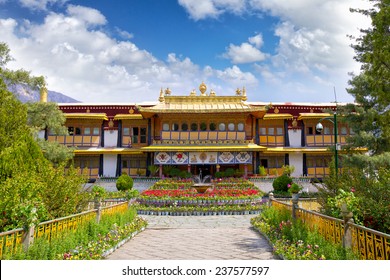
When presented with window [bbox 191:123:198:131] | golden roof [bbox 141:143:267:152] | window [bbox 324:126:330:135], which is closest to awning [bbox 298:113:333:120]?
window [bbox 324:126:330:135]

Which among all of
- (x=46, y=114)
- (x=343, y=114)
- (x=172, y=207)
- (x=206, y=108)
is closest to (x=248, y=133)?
(x=206, y=108)

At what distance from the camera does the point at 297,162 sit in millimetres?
31016

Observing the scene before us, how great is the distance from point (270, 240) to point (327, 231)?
212cm

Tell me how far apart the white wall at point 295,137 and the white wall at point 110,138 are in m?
17.1

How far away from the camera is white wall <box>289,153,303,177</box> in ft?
102

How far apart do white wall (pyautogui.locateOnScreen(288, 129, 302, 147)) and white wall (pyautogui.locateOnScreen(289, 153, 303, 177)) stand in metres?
1.07

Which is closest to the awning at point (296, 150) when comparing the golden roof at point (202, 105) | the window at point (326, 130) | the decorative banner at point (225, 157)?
the window at point (326, 130)

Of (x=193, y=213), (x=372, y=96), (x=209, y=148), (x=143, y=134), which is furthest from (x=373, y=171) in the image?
(x=143, y=134)

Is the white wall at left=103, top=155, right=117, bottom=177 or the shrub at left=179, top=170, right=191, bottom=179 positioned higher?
the white wall at left=103, top=155, right=117, bottom=177

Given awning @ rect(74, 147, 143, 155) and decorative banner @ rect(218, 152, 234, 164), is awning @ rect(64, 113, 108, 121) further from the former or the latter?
decorative banner @ rect(218, 152, 234, 164)

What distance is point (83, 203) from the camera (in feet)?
35.1

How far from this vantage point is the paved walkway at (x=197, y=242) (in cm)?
798

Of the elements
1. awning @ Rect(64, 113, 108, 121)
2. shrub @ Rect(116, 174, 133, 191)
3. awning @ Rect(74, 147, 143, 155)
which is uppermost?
awning @ Rect(64, 113, 108, 121)

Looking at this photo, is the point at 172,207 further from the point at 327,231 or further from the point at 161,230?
the point at 327,231
